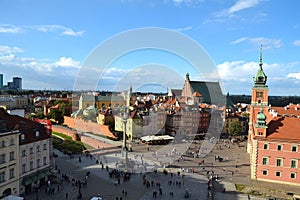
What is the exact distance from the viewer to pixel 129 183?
32906 mm

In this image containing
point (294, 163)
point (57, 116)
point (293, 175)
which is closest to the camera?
point (294, 163)

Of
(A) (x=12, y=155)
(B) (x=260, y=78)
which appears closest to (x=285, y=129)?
(B) (x=260, y=78)

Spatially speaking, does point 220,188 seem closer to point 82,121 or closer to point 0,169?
point 0,169

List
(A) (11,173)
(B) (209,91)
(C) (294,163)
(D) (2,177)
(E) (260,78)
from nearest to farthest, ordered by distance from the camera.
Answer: (D) (2,177)
(A) (11,173)
(C) (294,163)
(E) (260,78)
(B) (209,91)

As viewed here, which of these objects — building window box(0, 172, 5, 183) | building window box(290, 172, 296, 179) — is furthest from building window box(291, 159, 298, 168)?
building window box(0, 172, 5, 183)

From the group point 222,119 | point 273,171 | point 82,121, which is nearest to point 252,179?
point 273,171

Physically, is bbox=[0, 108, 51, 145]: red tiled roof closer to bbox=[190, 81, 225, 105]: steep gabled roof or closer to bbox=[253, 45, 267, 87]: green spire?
bbox=[253, 45, 267, 87]: green spire

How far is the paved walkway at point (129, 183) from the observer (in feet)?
94.6

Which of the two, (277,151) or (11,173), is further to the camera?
(277,151)

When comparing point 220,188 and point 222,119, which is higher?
point 222,119

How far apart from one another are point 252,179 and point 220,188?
6.29 meters

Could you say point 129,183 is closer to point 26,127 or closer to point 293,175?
point 26,127

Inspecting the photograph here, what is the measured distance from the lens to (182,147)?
5375 cm

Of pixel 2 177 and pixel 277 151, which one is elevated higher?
pixel 277 151
